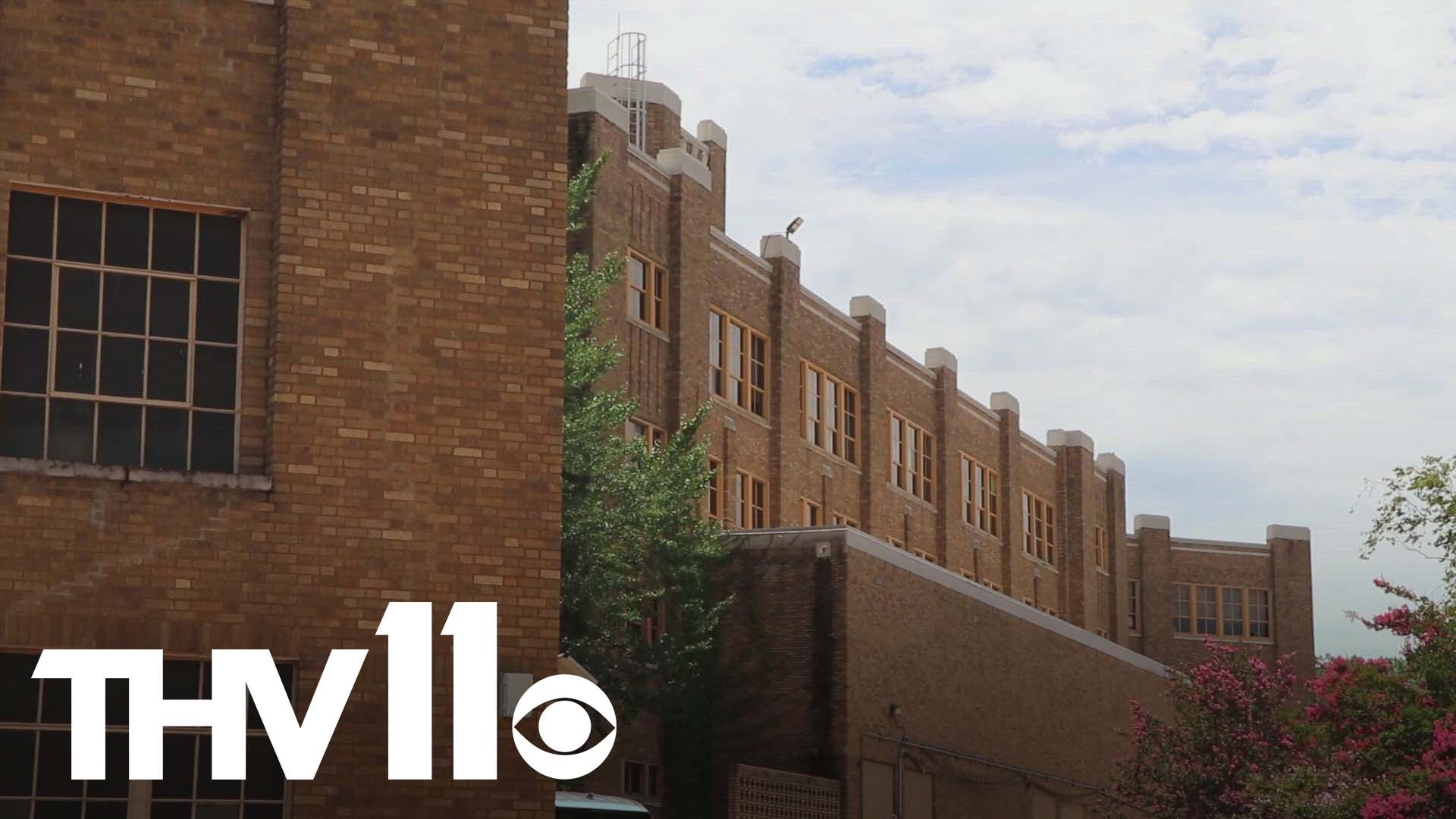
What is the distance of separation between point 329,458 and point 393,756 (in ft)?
7.18

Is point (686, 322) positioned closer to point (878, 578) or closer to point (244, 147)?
point (878, 578)

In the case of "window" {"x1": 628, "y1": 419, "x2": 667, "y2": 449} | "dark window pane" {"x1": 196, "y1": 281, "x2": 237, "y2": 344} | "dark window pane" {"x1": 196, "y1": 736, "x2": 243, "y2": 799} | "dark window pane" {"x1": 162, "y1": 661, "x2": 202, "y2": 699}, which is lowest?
"dark window pane" {"x1": 196, "y1": 736, "x2": 243, "y2": 799}

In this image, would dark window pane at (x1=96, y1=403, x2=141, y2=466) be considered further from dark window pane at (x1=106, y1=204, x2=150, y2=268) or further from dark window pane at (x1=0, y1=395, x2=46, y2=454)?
dark window pane at (x1=106, y1=204, x2=150, y2=268)

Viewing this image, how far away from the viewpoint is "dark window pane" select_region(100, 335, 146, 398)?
1570 cm

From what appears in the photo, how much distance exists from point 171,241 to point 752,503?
99.5 ft

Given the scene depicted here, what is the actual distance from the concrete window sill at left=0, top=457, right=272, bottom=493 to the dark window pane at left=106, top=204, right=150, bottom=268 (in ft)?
5.19

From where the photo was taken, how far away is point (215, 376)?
15.9 m

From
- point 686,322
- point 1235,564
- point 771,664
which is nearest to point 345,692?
point 771,664

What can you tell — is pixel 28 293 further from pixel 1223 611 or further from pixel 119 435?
pixel 1223 611

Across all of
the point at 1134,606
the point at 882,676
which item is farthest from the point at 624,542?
the point at 1134,606

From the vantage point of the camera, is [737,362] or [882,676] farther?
[737,362]

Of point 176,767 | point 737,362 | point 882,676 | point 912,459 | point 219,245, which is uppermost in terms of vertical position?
point 737,362

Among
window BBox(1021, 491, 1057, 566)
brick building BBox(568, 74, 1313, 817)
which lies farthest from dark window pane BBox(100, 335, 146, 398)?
window BBox(1021, 491, 1057, 566)

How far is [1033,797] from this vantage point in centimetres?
4106
